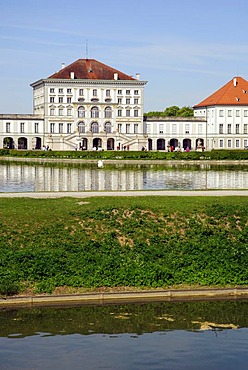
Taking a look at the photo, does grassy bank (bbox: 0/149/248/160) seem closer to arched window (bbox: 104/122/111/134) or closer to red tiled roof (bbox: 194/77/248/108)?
arched window (bbox: 104/122/111/134)

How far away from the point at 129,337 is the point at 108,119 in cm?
8985

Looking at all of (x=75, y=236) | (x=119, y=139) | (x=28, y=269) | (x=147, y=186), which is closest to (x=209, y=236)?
(x=75, y=236)

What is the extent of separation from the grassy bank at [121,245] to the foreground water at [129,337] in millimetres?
1288

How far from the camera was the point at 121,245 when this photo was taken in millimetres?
19219

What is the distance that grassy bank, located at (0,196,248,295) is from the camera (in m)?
17.8

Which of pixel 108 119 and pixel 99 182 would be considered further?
pixel 108 119

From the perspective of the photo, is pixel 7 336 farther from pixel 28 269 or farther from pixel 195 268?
pixel 195 268

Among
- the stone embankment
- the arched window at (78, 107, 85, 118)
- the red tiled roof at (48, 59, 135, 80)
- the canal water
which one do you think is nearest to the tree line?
the red tiled roof at (48, 59, 135, 80)

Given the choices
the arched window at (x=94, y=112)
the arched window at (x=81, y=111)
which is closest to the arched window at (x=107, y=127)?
the arched window at (x=94, y=112)

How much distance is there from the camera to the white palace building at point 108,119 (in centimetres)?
10200

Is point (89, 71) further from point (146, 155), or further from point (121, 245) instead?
point (121, 245)

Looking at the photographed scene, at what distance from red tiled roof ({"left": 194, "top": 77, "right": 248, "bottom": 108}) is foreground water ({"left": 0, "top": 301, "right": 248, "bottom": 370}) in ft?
290

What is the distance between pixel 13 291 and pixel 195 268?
14.9 feet

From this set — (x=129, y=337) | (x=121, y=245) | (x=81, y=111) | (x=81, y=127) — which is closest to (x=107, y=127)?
(x=81, y=127)
